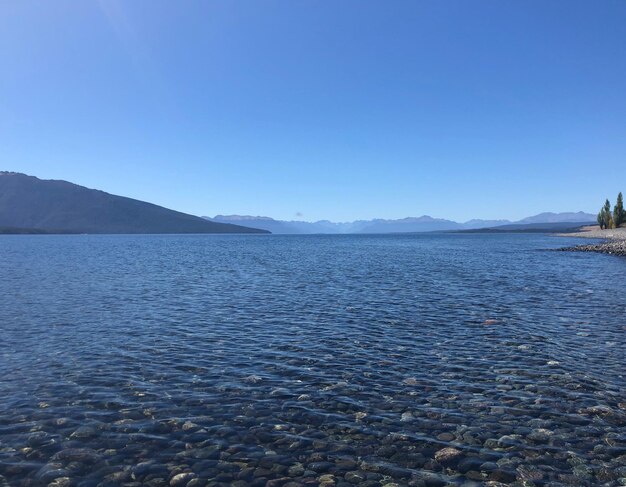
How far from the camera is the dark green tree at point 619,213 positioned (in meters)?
178

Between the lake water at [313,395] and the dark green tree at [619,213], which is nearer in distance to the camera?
the lake water at [313,395]

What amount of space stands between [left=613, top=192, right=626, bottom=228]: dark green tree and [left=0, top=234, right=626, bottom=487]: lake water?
183 meters

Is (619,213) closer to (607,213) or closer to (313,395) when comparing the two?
(607,213)

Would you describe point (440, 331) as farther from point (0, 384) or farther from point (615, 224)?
point (615, 224)

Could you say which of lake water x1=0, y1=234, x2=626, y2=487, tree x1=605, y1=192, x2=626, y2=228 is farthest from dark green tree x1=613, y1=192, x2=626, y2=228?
lake water x1=0, y1=234, x2=626, y2=487

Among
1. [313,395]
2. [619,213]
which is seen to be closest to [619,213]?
[619,213]

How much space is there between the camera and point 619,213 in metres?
180

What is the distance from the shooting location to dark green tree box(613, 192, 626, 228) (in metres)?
178

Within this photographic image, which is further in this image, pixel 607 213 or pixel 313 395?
pixel 607 213

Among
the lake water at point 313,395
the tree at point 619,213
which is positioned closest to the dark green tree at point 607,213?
the tree at point 619,213

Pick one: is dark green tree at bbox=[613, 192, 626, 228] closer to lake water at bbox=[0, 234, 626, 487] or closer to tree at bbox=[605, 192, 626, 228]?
tree at bbox=[605, 192, 626, 228]

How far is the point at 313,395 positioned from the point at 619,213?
693 ft

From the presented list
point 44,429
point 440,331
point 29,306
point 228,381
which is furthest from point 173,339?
point 29,306

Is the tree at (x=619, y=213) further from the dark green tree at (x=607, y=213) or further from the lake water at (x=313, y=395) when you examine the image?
the lake water at (x=313, y=395)
